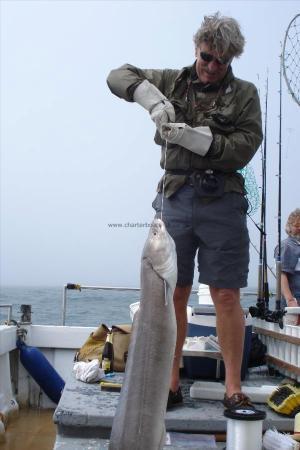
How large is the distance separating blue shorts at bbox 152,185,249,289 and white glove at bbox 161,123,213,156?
0.32 m

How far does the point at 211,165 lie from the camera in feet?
13.0

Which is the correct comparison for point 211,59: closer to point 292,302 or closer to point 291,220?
point 291,220

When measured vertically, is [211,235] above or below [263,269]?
above

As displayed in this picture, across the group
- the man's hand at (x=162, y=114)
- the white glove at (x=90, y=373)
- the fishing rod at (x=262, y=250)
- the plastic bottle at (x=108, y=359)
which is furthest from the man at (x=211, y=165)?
the fishing rod at (x=262, y=250)

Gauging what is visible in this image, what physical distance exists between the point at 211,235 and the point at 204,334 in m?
1.73

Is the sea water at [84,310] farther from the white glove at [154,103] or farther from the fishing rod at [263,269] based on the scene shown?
the white glove at [154,103]

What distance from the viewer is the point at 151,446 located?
2.58m

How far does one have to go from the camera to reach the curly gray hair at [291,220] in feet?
20.5

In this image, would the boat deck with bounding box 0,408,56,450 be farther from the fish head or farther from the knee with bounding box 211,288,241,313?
the fish head

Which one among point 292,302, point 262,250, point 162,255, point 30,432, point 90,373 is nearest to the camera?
point 162,255

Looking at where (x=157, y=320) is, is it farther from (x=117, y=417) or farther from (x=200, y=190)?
(x=200, y=190)

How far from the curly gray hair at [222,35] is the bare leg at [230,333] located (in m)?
1.51

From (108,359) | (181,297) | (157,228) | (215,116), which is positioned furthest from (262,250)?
(157,228)

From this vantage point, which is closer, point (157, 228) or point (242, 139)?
point (157, 228)
